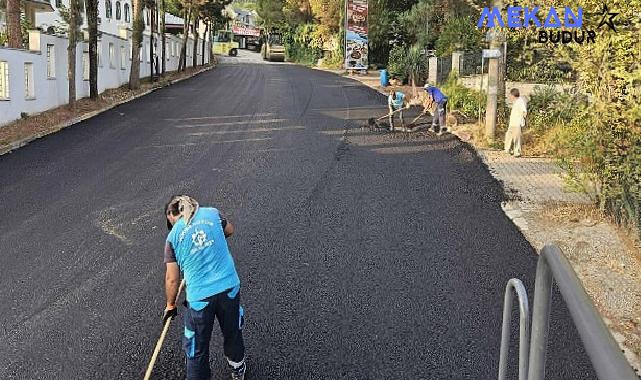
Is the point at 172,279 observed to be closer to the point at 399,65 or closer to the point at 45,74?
the point at 45,74

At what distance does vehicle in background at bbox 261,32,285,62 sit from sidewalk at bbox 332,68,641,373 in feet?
202

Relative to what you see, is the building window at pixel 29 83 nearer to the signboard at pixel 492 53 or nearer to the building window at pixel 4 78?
the building window at pixel 4 78

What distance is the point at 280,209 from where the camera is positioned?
424 inches

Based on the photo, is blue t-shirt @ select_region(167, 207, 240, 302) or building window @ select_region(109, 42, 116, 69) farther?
building window @ select_region(109, 42, 116, 69)

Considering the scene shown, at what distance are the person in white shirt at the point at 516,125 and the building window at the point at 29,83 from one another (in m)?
12.3

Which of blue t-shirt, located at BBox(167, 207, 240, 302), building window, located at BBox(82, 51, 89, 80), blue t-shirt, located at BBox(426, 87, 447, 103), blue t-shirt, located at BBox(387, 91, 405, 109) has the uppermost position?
building window, located at BBox(82, 51, 89, 80)

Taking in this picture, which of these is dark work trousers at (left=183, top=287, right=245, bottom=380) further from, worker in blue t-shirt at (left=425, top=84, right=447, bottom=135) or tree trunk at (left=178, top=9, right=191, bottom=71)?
tree trunk at (left=178, top=9, right=191, bottom=71)

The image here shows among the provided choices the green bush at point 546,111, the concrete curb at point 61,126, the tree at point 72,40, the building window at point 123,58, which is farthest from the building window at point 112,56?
the green bush at point 546,111

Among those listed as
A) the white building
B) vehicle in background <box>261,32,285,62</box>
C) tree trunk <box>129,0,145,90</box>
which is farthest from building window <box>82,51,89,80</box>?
vehicle in background <box>261,32,285,62</box>

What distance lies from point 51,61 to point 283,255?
617 inches

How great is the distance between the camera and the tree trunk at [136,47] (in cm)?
3042

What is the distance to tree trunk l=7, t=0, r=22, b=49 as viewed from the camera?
67.7 ft

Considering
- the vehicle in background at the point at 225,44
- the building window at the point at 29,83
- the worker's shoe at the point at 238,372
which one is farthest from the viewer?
the vehicle in background at the point at 225,44

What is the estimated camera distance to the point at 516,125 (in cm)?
1501
